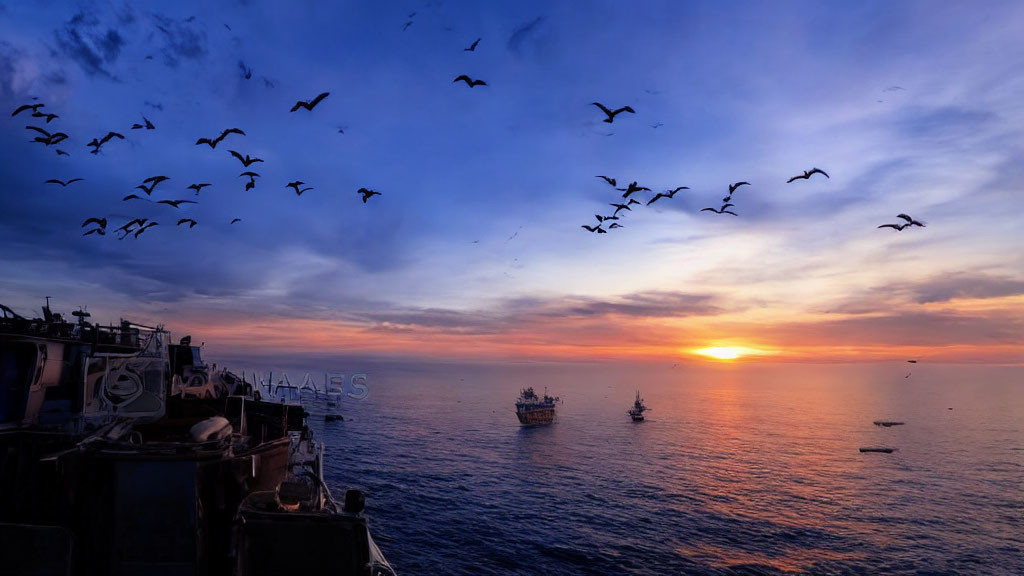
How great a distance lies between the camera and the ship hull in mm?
129500

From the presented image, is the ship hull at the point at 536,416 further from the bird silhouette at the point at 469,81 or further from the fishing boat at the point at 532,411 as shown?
the bird silhouette at the point at 469,81

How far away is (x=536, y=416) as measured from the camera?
132m

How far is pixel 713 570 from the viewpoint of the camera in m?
39.6

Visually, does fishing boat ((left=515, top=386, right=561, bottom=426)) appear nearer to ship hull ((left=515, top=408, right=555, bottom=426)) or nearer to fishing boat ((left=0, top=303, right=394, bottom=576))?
ship hull ((left=515, top=408, right=555, bottom=426))

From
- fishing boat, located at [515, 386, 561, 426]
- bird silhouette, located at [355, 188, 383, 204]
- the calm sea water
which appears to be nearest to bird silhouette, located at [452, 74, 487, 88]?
bird silhouette, located at [355, 188, 383, 204]

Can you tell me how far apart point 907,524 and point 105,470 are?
72.9 metres

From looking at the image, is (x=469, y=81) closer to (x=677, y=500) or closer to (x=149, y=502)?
(x=149, y=502)

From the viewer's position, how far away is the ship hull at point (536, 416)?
129500mm

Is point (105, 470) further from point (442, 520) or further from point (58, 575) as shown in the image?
point (442, 520)

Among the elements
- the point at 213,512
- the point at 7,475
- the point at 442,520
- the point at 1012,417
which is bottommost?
the point at 1012,417

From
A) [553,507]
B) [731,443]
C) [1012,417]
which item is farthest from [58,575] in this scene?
[1012,417]

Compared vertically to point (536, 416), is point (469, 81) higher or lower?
higher

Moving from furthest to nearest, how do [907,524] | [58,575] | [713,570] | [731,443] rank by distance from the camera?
1. [731,443]
2. [907,524]
3. [713,570]
4. [58,575]

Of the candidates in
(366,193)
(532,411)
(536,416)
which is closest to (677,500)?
(366,193)
